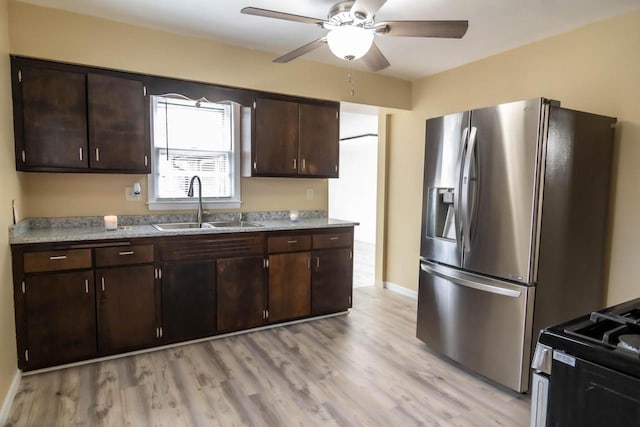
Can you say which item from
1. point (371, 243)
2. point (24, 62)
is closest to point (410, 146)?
point (24, 62)

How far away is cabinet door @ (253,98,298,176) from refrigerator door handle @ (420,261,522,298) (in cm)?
155

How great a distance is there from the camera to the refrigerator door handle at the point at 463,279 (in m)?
2.38

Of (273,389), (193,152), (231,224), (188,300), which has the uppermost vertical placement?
(193,152)

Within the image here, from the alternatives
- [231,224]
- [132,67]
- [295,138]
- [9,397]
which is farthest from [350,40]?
[9,397]

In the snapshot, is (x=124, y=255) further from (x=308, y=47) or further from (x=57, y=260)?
(x=308, y=47)

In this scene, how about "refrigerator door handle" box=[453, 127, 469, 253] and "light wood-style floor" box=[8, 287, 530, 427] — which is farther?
"refrigerator door handle" box=[453, 127, 469, 253]

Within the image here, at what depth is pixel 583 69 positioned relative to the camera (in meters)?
2.82

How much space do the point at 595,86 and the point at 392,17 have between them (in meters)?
1.57

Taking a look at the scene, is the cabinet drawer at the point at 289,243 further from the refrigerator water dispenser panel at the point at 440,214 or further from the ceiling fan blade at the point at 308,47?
the ceiling fan blade at the point at 308,47

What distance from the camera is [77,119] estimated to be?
273 centimetres

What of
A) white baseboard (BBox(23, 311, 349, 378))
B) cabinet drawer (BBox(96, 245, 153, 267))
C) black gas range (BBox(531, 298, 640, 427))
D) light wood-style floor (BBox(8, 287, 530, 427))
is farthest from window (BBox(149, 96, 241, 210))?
black gas range (BBox(531, 298, 640, 427))

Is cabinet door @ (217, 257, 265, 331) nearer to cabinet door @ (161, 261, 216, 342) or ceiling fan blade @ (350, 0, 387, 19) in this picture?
cabinet door @ (161, 261, 216, 342)

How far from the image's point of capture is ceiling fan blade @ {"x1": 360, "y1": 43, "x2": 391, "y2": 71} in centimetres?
244

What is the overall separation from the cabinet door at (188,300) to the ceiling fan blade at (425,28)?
214 centimetres
